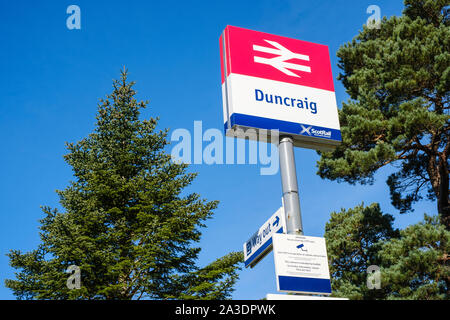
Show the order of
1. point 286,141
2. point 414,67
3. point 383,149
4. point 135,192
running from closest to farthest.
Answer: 1. point 286,141
2. point 383,149
3. point 414,67
4. point 135,192

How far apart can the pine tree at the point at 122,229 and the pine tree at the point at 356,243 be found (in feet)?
14.5

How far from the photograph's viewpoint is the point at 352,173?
17.6 meters

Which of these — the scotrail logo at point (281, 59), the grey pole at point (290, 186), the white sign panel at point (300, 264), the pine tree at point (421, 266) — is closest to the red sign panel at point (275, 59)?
the scotrail logo at point (281, 59)

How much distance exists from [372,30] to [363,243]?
9461mm

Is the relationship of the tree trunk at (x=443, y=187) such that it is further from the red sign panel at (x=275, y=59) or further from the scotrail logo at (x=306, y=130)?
the scotrail logo at (x=306, y=130)

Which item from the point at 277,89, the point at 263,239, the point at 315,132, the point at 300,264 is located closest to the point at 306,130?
the point at 315,132

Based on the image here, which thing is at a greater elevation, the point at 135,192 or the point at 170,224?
the point at 135,192

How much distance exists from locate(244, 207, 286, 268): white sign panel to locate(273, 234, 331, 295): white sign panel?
20cm

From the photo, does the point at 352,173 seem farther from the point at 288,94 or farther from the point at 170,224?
the point at 288,94

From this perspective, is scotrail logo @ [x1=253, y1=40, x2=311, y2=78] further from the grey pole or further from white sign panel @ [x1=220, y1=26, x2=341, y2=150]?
the grey pole

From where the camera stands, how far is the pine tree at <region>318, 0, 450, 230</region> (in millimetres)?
16516

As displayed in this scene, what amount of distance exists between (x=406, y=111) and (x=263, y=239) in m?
12.0

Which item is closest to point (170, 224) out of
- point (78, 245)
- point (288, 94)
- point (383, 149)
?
point (78, 245)
